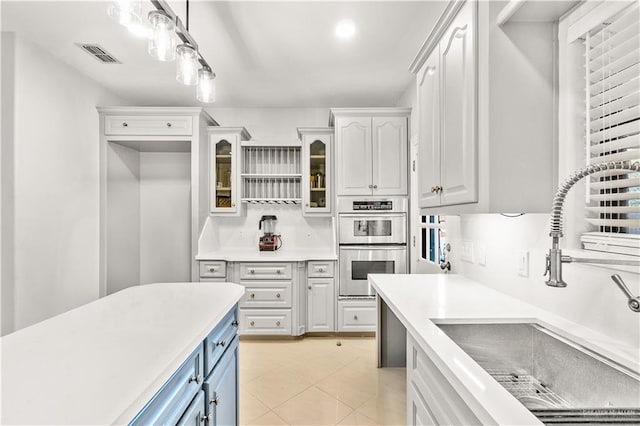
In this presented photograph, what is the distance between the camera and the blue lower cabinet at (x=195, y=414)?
107 cm

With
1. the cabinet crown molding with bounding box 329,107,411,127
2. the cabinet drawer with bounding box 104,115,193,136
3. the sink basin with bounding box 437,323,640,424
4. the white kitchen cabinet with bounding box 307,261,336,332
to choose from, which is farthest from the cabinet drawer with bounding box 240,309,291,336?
the sink basin with bounding box 437,323,640,424

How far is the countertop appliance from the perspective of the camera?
382cm

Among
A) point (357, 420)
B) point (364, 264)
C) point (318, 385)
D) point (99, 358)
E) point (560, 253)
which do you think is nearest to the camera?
point (99, 358)

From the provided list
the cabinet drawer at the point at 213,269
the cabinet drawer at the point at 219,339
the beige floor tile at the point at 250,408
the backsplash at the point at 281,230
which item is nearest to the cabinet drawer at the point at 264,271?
the cabinet drawer at the point at 213,269

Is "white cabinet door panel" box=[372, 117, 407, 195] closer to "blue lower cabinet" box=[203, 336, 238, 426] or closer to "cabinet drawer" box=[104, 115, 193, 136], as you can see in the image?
"cabinet drawer" box=[104, 115, 193, 136]

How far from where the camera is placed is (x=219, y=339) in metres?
1.42

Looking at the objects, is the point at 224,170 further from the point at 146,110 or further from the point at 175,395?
the point at 175,395

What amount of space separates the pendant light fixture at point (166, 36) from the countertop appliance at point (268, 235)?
6.93 ft

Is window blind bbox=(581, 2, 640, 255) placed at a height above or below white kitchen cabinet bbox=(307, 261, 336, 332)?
above

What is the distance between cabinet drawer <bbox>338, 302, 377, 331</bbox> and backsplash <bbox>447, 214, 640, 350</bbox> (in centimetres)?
142

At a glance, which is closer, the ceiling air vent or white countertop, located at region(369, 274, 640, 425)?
white countertop, located at region(369, 274, 640, 425)

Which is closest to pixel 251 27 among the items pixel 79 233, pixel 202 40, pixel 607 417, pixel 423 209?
pixel 202 40

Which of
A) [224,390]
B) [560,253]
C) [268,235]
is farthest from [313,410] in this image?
[268,235]

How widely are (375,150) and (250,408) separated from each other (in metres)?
2.60
